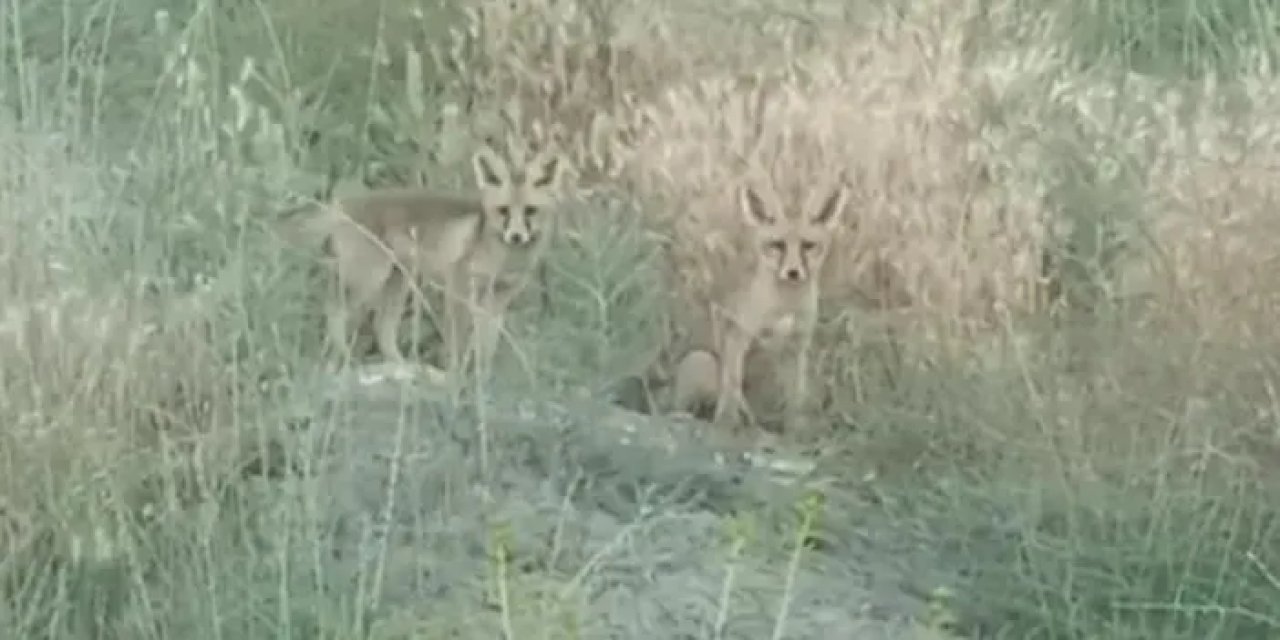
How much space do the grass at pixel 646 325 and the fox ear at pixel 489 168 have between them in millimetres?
31

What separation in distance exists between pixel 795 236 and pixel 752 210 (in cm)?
8

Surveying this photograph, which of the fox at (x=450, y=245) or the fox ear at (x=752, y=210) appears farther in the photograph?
the fox ear at (x=752, y=210)

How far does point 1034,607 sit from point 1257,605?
208 millimetres

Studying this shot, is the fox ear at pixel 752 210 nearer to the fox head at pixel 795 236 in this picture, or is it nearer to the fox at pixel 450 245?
the fox head at pixel 795 236

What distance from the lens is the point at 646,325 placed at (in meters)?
2.43

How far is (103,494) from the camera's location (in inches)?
85.2

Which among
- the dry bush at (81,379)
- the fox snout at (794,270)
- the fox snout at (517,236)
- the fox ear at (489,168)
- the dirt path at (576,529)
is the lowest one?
the dirt path at (576,529)

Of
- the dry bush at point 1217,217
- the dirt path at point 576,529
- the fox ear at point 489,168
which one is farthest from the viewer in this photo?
the fox ear at point 489,168

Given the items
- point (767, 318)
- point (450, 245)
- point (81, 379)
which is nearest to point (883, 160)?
point (767, 318)

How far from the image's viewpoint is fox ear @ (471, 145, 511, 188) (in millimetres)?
2441

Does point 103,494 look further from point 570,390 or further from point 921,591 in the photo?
point 921,591

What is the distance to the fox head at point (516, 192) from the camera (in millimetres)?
2420

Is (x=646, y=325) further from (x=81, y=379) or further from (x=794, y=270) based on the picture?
(x=81, y=379)

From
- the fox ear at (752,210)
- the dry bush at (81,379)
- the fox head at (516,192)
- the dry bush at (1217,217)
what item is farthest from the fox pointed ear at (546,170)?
the dry bush at (1217,217)
